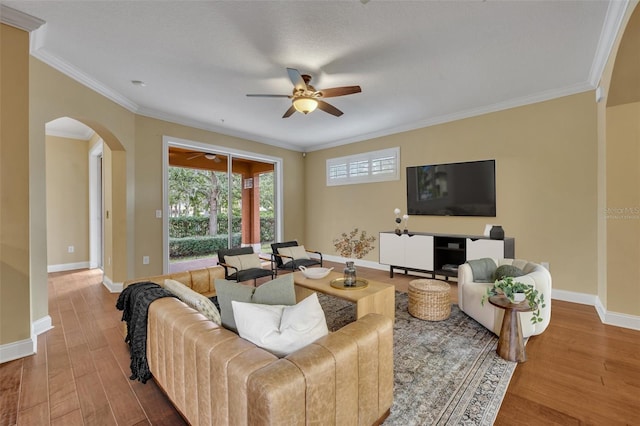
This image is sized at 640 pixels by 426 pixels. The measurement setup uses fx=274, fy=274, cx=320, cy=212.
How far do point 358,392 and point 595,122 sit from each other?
446 cm

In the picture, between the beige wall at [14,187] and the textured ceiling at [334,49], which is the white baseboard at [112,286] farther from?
the textured ceiling at [334,49]

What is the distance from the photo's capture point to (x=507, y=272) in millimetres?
2982

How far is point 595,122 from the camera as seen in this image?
351cm

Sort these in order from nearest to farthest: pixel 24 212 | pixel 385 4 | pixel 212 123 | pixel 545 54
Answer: pixel 385 4
pixel 24 212
pixel 545 54
pixel 212 123

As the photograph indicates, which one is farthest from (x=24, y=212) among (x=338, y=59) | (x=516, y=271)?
(x=516, y=271)

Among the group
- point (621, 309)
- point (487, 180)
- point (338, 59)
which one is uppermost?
point (338, 59)

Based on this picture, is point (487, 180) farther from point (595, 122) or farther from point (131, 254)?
point (131, 254)

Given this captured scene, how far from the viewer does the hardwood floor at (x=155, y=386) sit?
170cm

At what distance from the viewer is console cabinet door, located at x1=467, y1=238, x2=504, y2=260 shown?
381 centimetres

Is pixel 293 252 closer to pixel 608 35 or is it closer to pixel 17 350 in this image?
pixel 17 350

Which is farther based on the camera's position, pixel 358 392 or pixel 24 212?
pixel 24 212

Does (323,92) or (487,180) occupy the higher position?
(323,92)

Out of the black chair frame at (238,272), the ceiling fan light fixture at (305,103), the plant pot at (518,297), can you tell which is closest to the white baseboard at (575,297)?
the plant pot at (518,297)

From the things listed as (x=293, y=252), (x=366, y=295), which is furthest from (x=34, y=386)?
(x=293, y=252)
